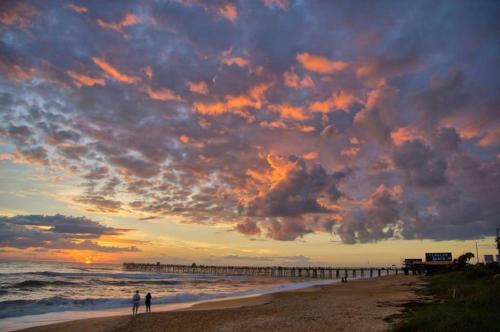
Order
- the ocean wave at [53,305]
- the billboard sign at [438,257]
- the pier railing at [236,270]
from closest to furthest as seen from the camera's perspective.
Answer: the ocean wave at [53,305] < the billboard sign at [438,257] < the pier railing at [236,270]

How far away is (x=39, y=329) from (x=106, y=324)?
354 cm

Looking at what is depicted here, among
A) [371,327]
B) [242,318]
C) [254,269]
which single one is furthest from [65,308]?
[254,269]

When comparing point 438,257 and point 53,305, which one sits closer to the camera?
point 53,305

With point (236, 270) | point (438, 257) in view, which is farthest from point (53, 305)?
point (236, 270)

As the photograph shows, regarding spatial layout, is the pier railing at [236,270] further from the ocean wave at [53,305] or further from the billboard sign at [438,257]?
the ocean wave at [53,305]

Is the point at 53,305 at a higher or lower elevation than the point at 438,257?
lower

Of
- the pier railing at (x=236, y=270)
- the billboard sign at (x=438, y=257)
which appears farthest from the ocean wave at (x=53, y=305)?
the pier railing at (x=236, y=270)

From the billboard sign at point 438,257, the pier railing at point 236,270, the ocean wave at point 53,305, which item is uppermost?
the billboard sign at point 438,257

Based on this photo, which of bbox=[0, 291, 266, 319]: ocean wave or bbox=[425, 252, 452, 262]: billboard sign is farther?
bbox=[425, 252, 452, 262]: billboard sign

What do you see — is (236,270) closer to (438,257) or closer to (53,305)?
(438,257)

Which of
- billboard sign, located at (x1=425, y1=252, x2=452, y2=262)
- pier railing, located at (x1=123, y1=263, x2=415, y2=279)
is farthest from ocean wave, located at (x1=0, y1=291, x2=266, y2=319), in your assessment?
pier railing, located at (x1=123, y1=263, x2=415, y2=279)

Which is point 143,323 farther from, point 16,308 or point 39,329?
point 16,308

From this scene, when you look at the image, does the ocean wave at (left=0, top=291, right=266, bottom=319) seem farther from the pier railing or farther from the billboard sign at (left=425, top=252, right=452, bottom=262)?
the pier railing

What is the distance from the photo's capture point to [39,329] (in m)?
20.6
